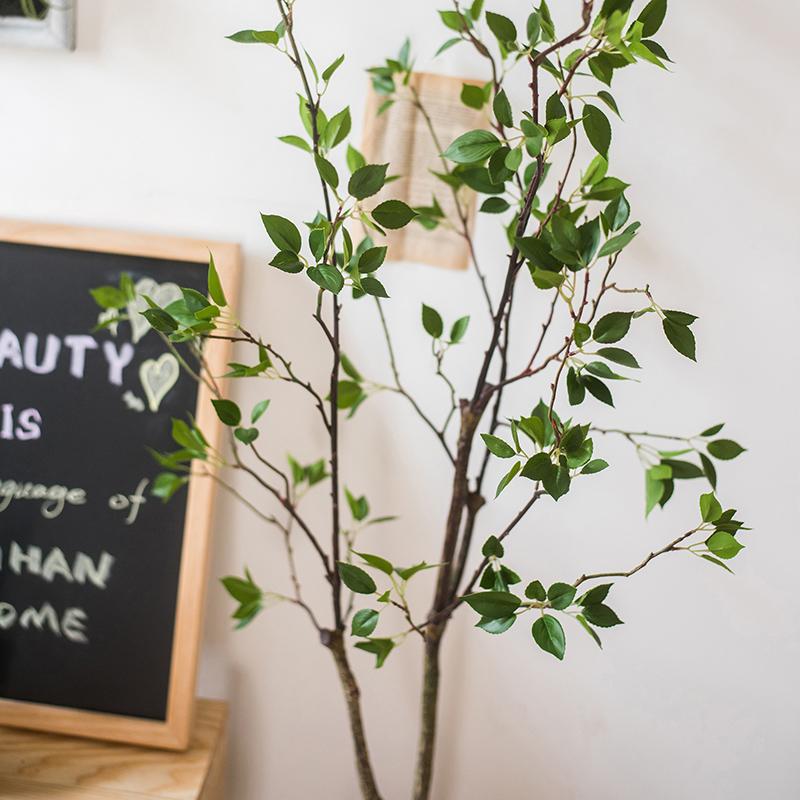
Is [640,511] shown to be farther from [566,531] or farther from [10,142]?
[10,142]

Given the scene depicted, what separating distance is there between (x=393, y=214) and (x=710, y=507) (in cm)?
42

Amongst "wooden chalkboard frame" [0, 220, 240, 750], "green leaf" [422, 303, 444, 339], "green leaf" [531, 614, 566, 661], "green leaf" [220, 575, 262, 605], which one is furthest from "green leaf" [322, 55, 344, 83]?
"green leaf" [220, 575, 262, 605]

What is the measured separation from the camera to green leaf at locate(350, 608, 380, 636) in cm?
77

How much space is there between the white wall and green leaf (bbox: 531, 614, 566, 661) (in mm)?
496

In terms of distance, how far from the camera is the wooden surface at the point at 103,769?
3.50ft

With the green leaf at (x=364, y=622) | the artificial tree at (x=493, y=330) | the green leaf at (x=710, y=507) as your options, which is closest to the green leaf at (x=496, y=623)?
the artificial tree at (x=493, y=330)

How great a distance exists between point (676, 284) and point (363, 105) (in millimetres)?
514

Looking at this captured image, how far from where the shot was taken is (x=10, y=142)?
3.71 feet

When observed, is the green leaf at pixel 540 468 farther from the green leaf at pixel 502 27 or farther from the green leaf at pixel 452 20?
the green leaf at pixel 452 20

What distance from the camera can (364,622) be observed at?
783mm

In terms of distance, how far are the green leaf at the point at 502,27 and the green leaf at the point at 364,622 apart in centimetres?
59

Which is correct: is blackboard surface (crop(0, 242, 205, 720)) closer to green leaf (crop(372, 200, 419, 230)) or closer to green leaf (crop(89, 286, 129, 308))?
green leaf (crop(89, 286, 129, 308))

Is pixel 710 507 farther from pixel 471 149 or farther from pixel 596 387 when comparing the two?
pixel 471 149

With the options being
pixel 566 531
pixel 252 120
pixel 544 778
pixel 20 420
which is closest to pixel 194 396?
pixel 20 420
